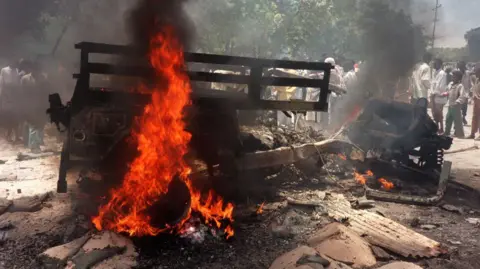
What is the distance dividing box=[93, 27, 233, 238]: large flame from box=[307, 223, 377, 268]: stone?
112 cm

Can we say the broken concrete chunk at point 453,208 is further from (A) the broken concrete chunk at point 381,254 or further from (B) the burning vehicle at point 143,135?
(B) the burning vehicle at point 143,135

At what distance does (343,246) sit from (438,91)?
1115cm

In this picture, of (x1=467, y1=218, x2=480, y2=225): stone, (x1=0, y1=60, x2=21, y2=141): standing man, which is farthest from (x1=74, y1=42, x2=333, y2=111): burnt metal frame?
(x1=0, y1=60, x2=21, y2=141): standing man

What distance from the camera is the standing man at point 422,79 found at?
14.6 metres

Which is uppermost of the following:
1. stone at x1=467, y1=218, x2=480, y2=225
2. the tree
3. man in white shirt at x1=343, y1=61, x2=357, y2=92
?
the tree

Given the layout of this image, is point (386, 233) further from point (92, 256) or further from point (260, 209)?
point (92, 256)

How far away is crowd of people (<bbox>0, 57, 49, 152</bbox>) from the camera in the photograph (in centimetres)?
1078

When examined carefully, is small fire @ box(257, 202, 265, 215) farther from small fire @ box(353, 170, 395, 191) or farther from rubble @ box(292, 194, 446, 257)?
small fire @ box(353, 170, 395, 191)

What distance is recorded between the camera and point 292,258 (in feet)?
14.9

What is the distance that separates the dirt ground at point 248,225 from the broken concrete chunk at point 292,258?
0.56ft

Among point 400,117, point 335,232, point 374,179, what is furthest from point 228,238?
point 400,117

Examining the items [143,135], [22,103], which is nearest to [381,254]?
[143,135]

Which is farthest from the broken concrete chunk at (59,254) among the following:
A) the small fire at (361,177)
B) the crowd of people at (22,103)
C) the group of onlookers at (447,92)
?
the group of onlookers at (447,92)

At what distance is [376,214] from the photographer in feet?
20.3
